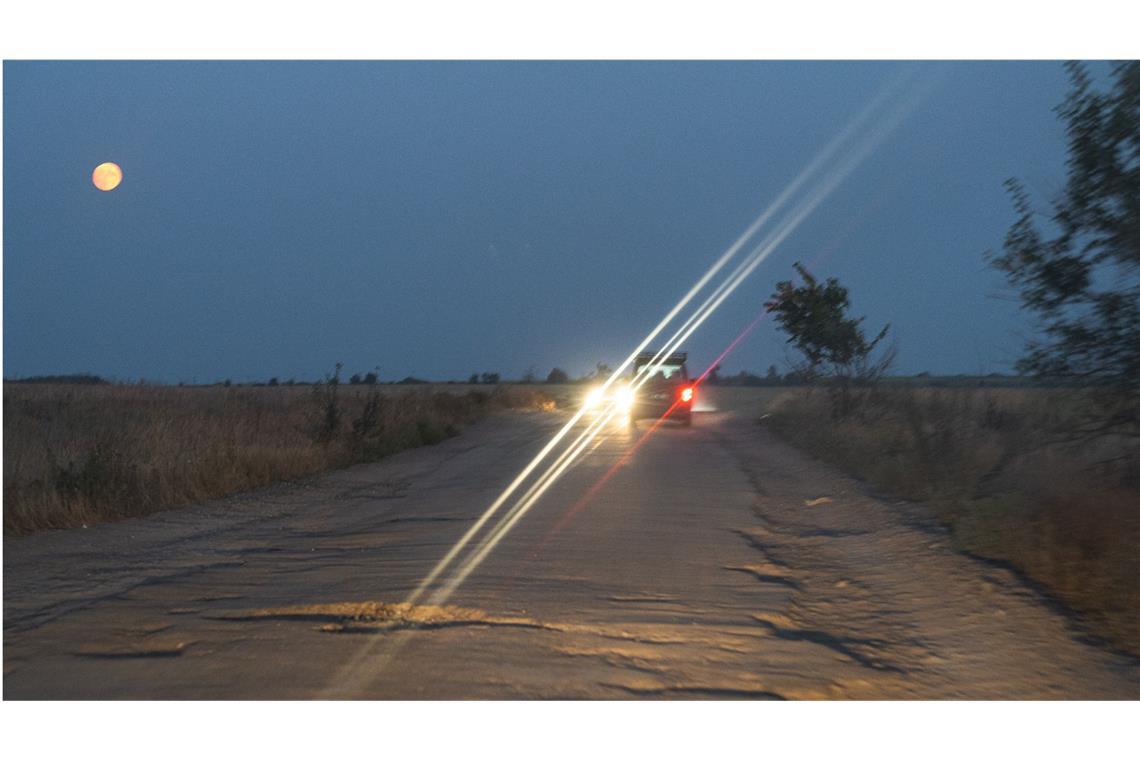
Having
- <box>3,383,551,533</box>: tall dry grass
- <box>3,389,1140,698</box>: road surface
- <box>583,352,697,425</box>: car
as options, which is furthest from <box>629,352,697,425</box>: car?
<box>3,389,1140,698</box>: road surface

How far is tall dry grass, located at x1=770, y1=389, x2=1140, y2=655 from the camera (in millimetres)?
7422

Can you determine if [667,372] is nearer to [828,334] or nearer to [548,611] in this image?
[828,334]

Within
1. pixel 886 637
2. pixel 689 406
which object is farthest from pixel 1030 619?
pixel 689 406

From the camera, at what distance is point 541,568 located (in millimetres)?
8938

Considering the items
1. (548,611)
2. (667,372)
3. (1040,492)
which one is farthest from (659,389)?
(548,611)

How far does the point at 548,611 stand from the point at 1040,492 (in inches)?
212

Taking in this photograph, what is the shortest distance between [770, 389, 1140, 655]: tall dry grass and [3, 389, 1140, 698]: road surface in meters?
0.33

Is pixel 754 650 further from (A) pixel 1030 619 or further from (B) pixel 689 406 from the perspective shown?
(B) pixel 689 406

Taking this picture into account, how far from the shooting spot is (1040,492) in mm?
9750

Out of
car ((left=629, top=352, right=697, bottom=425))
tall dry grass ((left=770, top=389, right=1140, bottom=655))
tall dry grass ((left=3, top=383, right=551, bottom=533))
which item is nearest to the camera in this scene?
tall dry grass ((left=770, top=389, right=1140, bottom=655))

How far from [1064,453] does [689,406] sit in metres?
19.5

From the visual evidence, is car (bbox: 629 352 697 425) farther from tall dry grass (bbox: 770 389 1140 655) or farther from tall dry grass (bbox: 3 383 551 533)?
tall dry grass (bbox: 770 389 1140 655)

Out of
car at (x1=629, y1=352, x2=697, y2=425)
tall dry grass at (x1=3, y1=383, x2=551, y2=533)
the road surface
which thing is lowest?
the road surface

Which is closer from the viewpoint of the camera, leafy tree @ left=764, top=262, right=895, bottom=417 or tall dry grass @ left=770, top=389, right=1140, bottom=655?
tall dry grass @ left=770, top=389, right=1140, bottom=655
